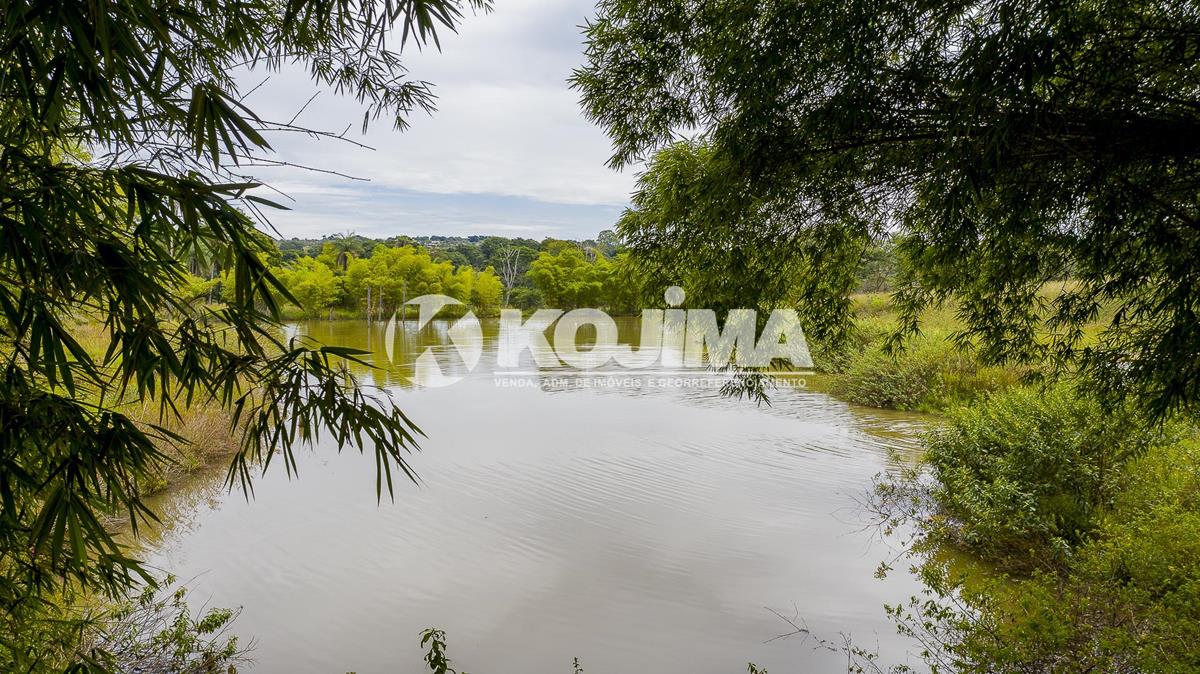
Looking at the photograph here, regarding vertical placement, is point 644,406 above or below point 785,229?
below

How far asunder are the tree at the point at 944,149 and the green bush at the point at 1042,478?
1290mm

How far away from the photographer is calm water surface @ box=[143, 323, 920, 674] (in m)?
3.69

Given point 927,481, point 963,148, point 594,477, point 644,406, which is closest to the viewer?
point 963,148

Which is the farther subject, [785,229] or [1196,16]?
[785,229]

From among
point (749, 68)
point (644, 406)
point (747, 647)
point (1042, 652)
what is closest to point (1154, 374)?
point (1042, 652)

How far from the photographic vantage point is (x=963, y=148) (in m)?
1.89

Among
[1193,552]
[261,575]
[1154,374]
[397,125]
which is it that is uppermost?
[397,125]

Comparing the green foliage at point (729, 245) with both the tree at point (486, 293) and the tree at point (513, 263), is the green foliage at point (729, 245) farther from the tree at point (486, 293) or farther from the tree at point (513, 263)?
the tree at point (513, 263)

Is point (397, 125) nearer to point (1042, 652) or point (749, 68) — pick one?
point (749, 68)

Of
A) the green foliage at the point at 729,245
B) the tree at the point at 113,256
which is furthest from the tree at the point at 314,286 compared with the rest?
the tree at the point at 113,256

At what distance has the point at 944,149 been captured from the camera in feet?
6.81

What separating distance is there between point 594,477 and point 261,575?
11.3 ft

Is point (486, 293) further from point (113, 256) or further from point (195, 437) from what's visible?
point (113, 256)

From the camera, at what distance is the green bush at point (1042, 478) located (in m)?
4.30
